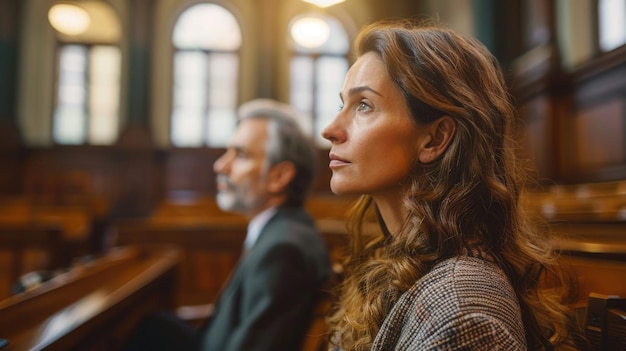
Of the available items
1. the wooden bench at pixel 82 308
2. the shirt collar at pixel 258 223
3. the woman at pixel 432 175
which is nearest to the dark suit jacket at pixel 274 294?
the shirt collar at pixel 258 223

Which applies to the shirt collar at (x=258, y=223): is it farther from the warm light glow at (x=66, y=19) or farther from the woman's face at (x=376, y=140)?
the warm light glow at (x=66, y=19)

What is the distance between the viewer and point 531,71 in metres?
5.97

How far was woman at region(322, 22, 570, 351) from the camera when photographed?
0.84 metres

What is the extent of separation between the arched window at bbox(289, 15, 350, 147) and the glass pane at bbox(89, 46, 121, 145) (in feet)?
10.2

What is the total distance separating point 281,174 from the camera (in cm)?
207

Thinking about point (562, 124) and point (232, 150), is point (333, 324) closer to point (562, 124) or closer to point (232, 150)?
point (232, 150)

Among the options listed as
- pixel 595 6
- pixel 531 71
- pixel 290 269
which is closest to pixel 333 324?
pixel 290 269

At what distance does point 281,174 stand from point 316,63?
26.1 feet

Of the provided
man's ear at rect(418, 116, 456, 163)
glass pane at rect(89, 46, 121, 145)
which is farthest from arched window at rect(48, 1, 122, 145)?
man's ear at rect(418, 116, 456, 163)

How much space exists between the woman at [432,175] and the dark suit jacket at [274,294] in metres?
0.56

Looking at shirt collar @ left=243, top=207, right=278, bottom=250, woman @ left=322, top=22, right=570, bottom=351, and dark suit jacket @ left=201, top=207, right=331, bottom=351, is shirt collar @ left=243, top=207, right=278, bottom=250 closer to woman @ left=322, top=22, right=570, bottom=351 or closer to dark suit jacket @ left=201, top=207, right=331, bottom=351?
dark suit jacket @ left=201, top=207, right=331, bottom=351

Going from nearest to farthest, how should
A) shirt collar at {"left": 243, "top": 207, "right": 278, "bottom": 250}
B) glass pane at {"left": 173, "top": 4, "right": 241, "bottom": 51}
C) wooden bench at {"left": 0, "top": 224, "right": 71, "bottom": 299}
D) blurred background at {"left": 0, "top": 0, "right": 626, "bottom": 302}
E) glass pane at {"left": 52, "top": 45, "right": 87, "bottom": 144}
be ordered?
1. shirt collar at {"left": 243, "top": 207, "right": 278, "bottom": 250}
2. wooden bench at {"left": 0, "top": 224, "right": 71, "bottom": 299}
3. blurred background at {"left": 0, "top": 0, "right": 626, "bottom": 302}
4. glass pane at {"left": 52, "top": 45, "right": 87, "bottom": 144}
5. glass pane at {"left": 173, "top": 4, "right": 241, "bottom": 51}

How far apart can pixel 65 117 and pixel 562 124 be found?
7.85 metres

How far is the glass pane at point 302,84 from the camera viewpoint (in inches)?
379
